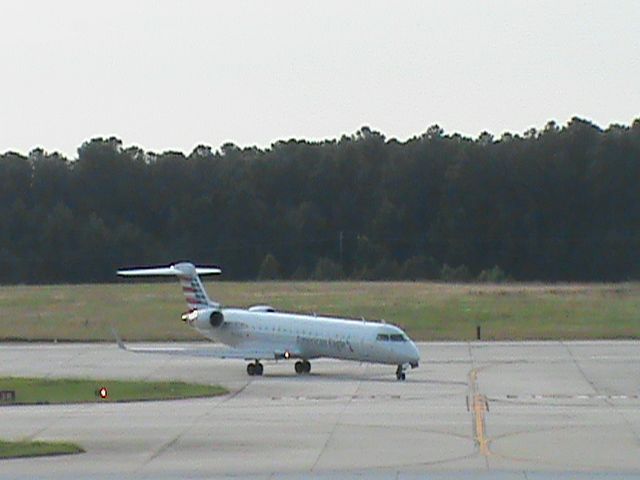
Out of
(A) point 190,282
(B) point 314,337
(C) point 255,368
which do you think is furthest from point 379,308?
(B) point 314,337

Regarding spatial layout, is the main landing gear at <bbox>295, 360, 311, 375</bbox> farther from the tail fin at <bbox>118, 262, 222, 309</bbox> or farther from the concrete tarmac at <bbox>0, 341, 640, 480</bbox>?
the tail fin at <bbox>118, 262, 222, 309</bbox>

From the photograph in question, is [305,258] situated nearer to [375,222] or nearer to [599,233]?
[375,222]

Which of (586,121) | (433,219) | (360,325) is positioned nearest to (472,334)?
(360,325)

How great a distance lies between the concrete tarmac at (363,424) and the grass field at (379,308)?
21688 millimetres

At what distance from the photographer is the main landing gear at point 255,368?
62.7 m

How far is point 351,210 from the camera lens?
6166 inches

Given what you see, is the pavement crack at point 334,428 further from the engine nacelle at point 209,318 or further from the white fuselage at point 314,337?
the engine nacelle at point 209,318

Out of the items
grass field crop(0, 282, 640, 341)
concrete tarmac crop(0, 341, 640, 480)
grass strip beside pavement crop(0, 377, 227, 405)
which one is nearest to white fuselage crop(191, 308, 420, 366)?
concrete tarmac crop(0, 341, 640, 480)

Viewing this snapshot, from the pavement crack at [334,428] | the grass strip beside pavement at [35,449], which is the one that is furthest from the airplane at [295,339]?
the grass strip beside pavement at [35,449]

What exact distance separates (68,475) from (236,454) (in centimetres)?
445

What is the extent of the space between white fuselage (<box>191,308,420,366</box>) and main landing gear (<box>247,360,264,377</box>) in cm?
74

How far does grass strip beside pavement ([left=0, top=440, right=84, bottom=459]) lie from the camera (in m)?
32.8

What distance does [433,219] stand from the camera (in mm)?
151625

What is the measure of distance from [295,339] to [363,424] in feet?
77.9
